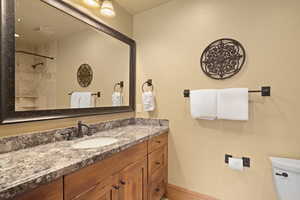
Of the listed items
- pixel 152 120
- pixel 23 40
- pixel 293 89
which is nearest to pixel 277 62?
pixel 293 89

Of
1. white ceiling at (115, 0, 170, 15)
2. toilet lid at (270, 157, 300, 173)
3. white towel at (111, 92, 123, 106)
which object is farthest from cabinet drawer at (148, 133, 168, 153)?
white ceiling at (115, 0, 170, 15)

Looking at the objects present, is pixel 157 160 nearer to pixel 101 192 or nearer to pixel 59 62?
pixel 101 192

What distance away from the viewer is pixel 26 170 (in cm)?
67

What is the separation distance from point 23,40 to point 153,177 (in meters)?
1.63

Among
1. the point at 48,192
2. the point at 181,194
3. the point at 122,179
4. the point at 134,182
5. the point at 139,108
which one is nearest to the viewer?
the point at 48,192

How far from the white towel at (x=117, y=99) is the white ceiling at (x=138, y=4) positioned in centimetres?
115

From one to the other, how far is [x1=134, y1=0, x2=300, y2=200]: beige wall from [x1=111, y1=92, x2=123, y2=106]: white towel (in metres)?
0.40

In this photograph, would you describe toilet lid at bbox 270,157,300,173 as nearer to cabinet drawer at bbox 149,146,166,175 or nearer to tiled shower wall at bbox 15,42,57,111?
cabinet drawer at bbox 149,146,166,175

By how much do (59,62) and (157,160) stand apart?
1.37 metres

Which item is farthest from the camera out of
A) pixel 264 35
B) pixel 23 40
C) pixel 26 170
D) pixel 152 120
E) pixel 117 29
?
pixel 152 120

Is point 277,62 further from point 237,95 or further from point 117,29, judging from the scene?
point 117,29

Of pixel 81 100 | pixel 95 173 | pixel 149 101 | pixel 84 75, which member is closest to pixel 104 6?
pixel 84 75

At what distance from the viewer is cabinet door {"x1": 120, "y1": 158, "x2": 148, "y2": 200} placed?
114 cm

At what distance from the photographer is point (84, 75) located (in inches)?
59.3
